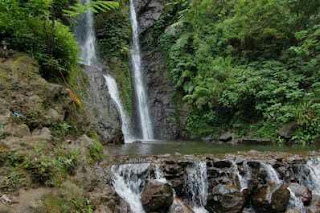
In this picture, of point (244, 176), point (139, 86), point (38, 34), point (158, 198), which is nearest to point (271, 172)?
point (244, 176)

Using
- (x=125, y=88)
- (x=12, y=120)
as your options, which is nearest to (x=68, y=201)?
(x=12, y=120)

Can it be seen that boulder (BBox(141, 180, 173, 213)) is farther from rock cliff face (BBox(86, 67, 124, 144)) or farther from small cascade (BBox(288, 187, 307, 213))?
rock cliff face (BBox(86, 67, 124, 144))

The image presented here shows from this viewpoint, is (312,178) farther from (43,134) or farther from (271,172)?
(43,134)

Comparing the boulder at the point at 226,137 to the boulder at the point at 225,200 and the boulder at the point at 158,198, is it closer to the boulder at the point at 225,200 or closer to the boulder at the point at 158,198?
the boulder at the point at 225,200

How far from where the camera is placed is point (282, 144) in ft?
36.5

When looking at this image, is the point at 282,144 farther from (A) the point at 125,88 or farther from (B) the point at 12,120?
(B) the point at 12,120

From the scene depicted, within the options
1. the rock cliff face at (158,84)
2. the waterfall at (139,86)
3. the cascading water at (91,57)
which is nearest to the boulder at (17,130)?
the cascading water at (91,57)

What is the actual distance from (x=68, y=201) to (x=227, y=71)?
423 inches

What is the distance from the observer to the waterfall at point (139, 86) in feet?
50.6

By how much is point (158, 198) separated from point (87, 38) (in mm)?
12842

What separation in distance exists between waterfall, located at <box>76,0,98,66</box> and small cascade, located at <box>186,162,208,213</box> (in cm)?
1065

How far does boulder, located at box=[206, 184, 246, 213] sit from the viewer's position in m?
6.30

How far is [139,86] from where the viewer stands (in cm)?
1688

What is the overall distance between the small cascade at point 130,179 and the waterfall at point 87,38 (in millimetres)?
10382
